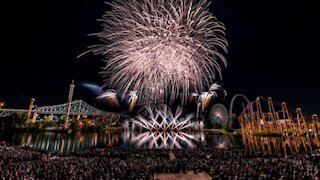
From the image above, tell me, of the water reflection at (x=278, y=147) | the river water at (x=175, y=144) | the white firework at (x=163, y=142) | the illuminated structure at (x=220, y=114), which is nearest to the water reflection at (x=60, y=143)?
the river water at (x=175, y=144)

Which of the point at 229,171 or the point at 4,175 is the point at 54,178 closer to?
the point at 4,175

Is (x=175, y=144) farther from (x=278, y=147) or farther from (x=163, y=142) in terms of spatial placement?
(x=278, y=147)

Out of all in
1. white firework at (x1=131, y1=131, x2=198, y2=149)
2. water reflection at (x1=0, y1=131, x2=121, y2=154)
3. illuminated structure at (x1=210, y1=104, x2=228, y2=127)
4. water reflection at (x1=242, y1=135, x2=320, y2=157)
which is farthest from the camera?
illuminated structure at (x1=210, y1=104, x2=228, y2=127)

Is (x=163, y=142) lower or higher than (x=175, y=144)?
higher

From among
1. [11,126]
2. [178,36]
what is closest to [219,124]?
[178,36]

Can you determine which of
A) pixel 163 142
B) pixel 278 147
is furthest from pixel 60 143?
pixel 278 147

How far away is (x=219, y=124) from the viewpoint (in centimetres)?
11306

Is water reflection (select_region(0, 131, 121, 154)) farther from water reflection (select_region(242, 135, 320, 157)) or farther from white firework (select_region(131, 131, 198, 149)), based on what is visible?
water reflection (select_region(242, 135, 320, 157))

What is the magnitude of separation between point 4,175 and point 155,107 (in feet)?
380

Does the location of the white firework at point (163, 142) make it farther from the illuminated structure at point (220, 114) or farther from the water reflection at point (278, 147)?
the illuminated structure at point (220, 114)

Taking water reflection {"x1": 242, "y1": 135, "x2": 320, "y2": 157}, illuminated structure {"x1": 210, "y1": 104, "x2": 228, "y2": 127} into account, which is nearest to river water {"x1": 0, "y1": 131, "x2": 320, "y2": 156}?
water reflection {"x1": 242, "y1": 135, "x2": 320, "y2": 157}

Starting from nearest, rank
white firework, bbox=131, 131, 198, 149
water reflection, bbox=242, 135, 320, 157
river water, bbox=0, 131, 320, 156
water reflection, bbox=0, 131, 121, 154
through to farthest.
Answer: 1. water reflection, bbox=242, 135, 320, 157
2. river water, bbox=0, 131, 320, 156
3. water reflection, bbox=0, 131, 121, 154
4. white firework, bbox=131, 131, 198, 149

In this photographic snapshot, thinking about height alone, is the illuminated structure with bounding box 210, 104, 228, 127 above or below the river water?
above

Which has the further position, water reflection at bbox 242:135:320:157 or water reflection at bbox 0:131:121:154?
water reflection at bbox 0:131:121:154
